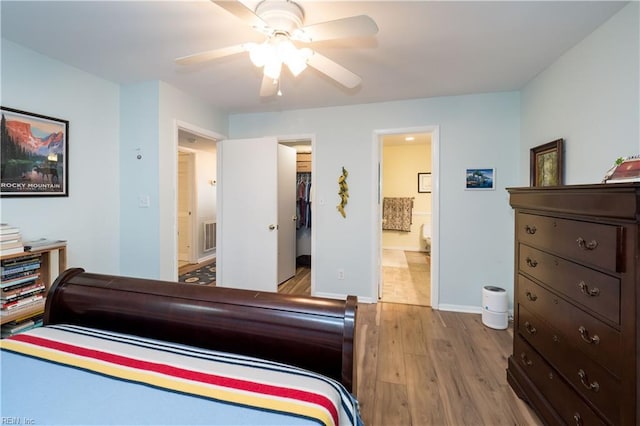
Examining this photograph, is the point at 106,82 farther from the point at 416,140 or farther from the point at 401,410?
the point at 416,140

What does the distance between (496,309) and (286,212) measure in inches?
111

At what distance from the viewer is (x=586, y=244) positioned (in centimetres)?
120

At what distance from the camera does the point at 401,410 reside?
5.44 feet

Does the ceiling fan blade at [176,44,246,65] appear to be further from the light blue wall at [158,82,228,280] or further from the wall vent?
the wall vent

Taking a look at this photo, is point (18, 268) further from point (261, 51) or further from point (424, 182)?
point (424, 182)

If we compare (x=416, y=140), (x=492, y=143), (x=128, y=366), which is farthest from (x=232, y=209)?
(x=416, y=140)

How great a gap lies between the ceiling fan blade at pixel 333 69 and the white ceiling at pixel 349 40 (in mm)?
305

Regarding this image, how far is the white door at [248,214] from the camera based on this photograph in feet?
11.3

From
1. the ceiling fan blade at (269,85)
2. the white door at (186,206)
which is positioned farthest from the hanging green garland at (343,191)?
the white door at (186,206)

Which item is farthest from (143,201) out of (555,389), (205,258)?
(555,389)

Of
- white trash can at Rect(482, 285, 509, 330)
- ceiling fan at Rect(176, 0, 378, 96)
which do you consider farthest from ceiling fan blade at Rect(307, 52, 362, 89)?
white trash can at Rect(482, 285, 509, 330)

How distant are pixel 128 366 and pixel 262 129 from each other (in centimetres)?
313

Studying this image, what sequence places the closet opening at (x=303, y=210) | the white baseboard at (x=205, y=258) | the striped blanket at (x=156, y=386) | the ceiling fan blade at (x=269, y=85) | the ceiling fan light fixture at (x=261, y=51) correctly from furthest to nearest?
the white baseboard at (x=205, y=258) < the closet opening at (x=303, y=210) < the ceiling fan blade at (x=269, y=85) < the ceiling fan light fixture at (x=261, y=51) < the striped blanket at (x=156, y=386)

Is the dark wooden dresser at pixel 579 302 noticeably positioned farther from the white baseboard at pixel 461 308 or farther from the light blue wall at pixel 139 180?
the light blue wall at pixel 139 180
